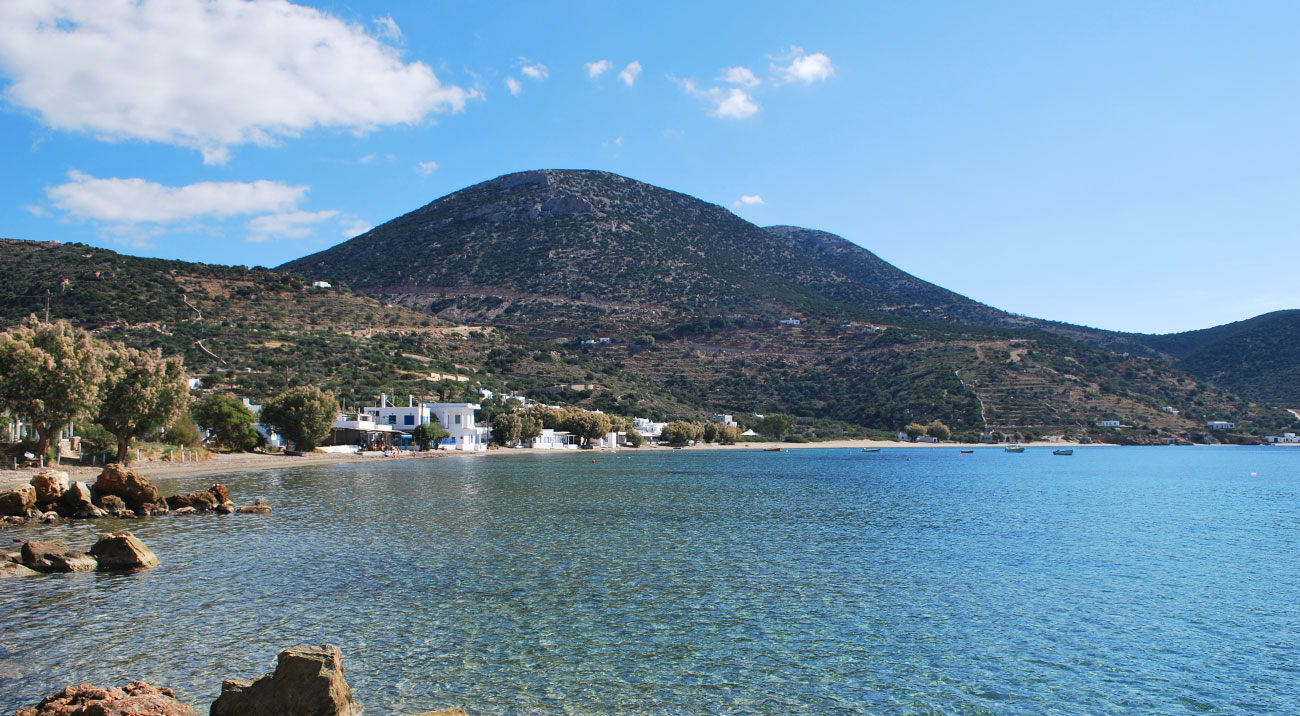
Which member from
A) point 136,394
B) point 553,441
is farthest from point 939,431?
point 136,394

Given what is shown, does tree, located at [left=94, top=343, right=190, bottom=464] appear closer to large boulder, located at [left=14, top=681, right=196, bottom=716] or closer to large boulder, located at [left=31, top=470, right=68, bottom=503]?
large boulder, located at [left=31, top=470, right=68, bottom=503]

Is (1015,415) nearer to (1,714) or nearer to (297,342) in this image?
(297,342)

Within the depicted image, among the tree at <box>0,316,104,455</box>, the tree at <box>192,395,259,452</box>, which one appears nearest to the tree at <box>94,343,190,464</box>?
the tree at <box>0,316,104,455</box>

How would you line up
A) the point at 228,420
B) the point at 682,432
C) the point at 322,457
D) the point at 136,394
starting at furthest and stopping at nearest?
the point at 682,432 → the point at 322,457 → the point at 228,420 → the point at 136,394

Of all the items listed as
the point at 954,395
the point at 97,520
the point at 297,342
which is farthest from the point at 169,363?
the point at 954,395

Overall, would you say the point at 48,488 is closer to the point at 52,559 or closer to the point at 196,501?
the point at 196,501

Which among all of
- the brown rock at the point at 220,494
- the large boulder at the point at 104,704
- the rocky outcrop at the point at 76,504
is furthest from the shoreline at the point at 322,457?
the large boulder at the point at 104,704

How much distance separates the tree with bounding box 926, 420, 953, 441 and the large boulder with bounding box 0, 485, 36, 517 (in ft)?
318

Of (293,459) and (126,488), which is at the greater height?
(126,488)

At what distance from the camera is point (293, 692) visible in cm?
885

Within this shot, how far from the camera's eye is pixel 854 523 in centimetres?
2872

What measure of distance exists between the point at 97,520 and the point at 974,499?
36.8 meters

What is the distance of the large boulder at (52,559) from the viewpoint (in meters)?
17.5

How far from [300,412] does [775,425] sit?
222 ft
